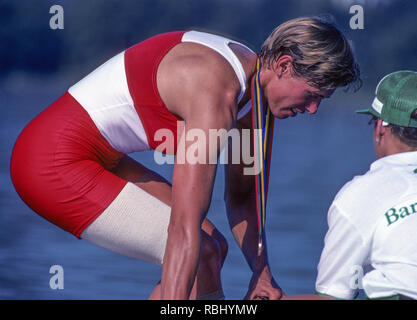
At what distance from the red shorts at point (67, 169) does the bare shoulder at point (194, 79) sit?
0.29 meters

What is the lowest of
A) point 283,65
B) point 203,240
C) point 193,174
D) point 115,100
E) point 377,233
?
point 203,240

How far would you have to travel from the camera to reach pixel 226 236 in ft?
16.6

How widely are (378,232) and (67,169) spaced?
0.92 m

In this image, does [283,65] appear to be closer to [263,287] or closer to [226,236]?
[263,287]

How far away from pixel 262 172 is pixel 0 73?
560 inches

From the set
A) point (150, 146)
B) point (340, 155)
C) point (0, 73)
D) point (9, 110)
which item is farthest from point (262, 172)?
point (0, 73)

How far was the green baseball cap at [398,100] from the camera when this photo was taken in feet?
7.23

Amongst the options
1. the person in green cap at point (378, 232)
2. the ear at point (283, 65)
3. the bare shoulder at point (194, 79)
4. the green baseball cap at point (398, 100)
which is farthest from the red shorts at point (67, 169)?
the green baseball cap at point (398, 100)

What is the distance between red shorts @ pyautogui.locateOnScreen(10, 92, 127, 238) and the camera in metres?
2.37

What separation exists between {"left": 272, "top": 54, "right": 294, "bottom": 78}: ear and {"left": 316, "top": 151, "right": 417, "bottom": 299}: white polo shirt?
408 mm

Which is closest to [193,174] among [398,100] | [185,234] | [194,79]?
[185,234]

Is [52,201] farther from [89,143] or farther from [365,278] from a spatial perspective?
[365,278]

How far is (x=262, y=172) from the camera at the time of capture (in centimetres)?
251

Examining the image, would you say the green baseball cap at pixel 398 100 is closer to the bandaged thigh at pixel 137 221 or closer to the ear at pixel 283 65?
the ear at pixel 283 65
